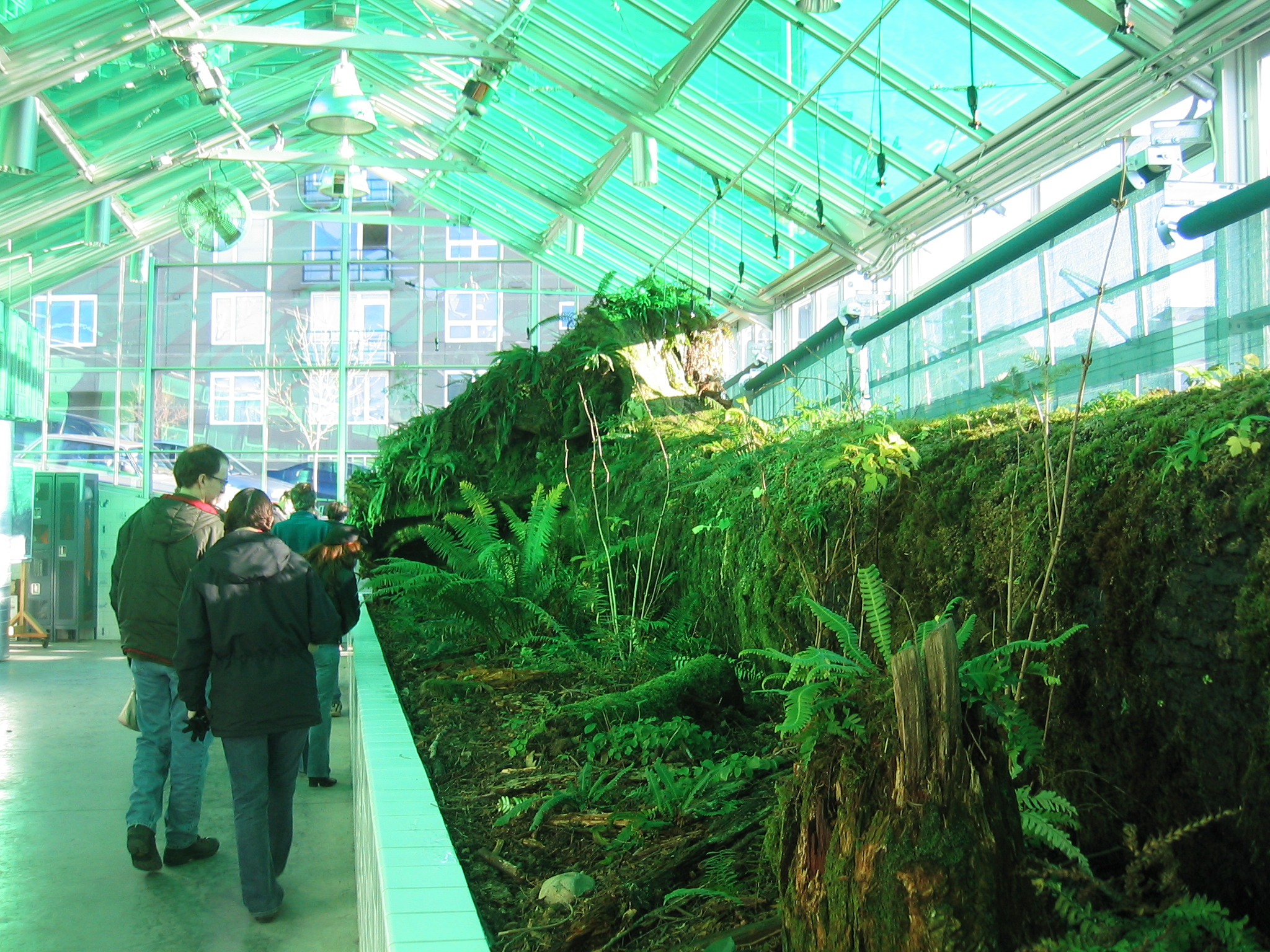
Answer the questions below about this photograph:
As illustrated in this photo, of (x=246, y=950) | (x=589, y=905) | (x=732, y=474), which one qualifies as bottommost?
(x=246, y=950)

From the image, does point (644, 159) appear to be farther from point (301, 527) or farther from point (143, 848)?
point (143, 848)

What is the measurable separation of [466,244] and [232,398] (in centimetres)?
553

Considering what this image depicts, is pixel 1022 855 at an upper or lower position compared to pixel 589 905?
upper

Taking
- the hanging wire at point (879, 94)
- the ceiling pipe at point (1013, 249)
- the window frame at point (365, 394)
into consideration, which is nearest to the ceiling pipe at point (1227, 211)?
the ceiling pipe at point (1013, 249)

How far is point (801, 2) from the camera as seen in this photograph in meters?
7.68

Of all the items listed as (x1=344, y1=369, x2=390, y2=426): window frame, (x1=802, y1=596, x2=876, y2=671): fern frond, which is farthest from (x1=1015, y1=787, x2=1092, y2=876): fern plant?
(x1=344, y1=369, x2=390, y2=426): window frame

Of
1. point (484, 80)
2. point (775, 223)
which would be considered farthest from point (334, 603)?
point (484, 80)

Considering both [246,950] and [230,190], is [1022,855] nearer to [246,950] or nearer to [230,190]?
[246,950]

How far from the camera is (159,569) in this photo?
4.58 m

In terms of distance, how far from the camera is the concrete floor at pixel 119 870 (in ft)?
12.5

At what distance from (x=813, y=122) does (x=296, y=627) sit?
326 inches

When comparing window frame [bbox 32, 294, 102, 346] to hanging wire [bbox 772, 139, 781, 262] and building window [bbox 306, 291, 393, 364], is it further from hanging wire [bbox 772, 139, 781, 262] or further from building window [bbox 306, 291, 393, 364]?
hanging wire [bbox 772, 139, 781, 262]

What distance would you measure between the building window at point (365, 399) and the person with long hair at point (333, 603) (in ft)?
47.6

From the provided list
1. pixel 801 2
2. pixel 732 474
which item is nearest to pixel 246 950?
pixel 732 474
